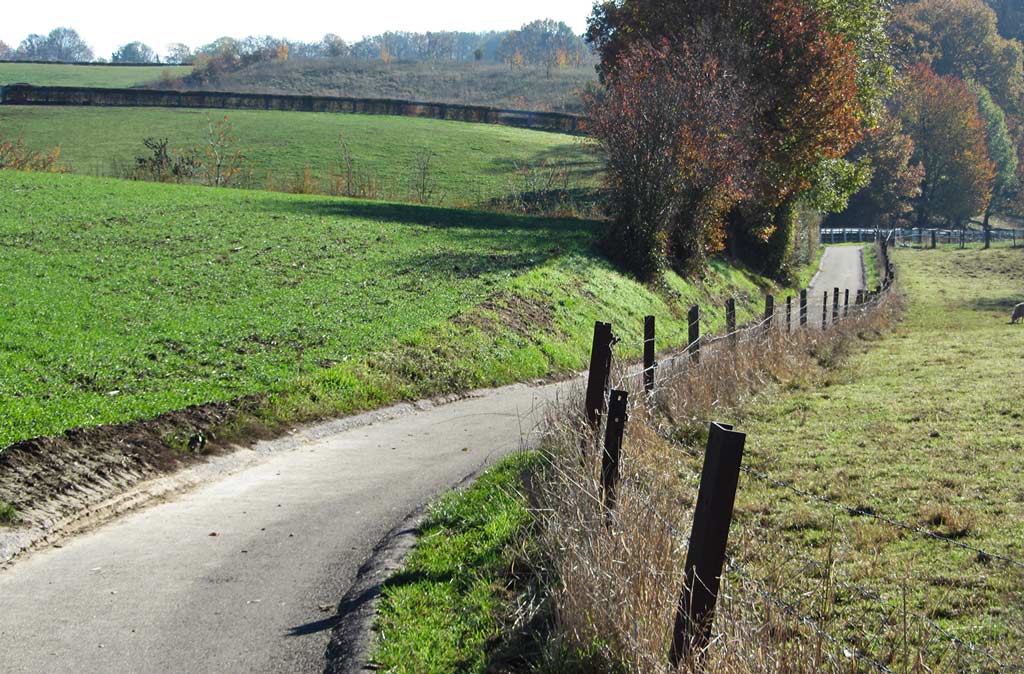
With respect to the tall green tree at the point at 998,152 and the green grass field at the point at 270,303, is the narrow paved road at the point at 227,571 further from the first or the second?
the tall green tree at the point at 998,152

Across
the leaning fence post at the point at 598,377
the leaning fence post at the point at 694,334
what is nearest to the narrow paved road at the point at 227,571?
the leaning fence post at the point at 598,377

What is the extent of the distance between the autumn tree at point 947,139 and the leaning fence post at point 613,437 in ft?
316

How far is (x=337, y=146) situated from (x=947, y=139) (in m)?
58.1

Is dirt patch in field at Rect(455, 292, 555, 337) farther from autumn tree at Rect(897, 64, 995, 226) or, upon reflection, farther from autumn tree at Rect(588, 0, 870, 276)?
autumn tree at Rect(897, 64, 995, 226)

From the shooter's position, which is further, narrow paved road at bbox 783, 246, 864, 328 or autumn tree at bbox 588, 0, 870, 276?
narrow paved road at bbox 783, 246, 864, 328

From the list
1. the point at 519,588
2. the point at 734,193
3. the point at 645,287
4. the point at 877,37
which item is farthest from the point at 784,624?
the point at 877,37

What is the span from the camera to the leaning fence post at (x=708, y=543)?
16.1ft

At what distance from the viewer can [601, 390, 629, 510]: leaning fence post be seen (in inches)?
278

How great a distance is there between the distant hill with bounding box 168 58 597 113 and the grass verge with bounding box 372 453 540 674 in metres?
97.5

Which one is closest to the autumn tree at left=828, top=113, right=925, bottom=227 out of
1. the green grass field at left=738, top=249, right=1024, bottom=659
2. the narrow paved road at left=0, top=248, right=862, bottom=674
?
the green grass field at left=738, top=249, right=1024, bottom=659

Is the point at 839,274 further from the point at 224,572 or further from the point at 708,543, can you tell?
the point at 708,543

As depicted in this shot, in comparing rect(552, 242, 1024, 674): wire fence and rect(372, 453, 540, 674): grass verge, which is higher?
rect(552, 242, 1024, 674): wire fence

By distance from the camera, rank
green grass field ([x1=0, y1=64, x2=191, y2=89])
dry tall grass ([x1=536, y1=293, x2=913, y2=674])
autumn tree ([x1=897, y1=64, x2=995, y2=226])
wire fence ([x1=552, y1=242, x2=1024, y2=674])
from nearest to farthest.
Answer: dry tall grass ([x1=536, y1=293, x2=913, y2=674])
wire fence ([x1=552, y1=242, x2=1024, y2=674])
autumn tree ([x1=897, y1=64, x2=995, y2=226])
green grass field ([x1=0, y1=64, x2=191, y2=89])

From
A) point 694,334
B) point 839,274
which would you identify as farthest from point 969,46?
point 694,334
